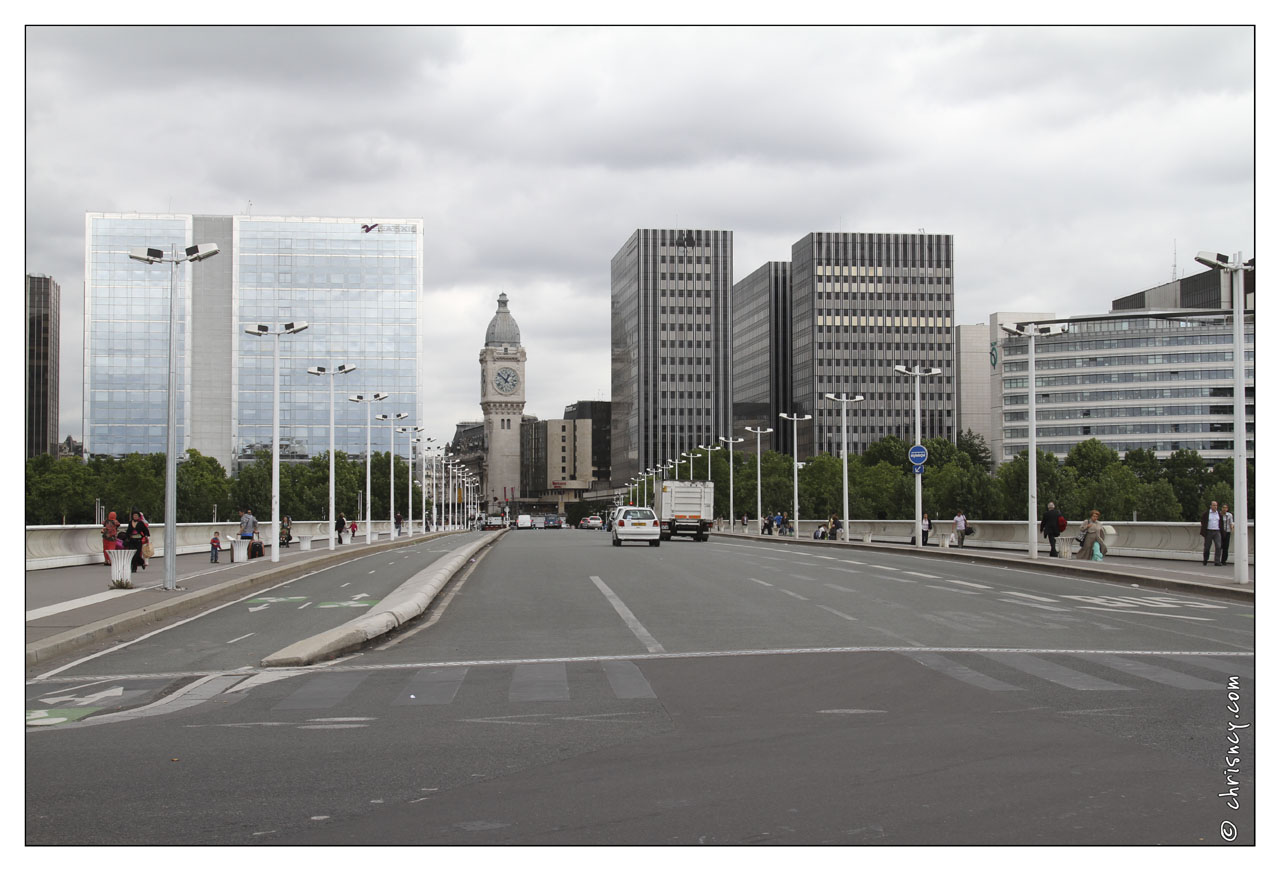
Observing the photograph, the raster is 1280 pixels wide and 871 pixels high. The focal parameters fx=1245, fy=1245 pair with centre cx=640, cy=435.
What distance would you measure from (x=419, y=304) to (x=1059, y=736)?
548ft

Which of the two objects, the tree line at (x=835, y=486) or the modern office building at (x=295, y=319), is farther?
the modern office building at (x=295, y=319)

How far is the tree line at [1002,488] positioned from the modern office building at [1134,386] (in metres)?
36.8

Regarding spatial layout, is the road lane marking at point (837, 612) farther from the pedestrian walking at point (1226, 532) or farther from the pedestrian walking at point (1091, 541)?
the pedestrian walking at point (1091, 541)

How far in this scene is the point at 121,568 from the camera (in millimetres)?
24703

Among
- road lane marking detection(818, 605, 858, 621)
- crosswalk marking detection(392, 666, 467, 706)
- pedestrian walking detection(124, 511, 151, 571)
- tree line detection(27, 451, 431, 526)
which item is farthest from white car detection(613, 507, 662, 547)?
tree line detection(27, 451, 431, 526)

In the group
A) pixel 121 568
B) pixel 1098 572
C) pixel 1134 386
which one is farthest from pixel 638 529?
pixel 1134 386

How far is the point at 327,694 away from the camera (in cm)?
1139

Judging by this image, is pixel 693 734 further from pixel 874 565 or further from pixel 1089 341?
pixel 1089 341

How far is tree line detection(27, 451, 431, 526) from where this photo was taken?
122m

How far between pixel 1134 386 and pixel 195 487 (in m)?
130

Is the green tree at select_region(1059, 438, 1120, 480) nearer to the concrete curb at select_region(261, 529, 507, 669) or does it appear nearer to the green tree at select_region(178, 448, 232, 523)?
the green tree at select_region(178, 448, 232, 523)

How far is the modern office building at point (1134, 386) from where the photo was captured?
177 m

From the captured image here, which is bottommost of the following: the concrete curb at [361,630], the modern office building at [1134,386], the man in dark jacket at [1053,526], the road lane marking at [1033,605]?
the road lane marking at [1033,605]

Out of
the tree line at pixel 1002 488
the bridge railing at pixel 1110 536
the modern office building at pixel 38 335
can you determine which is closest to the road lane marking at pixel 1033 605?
the bridge railing at pixel 1110 536
